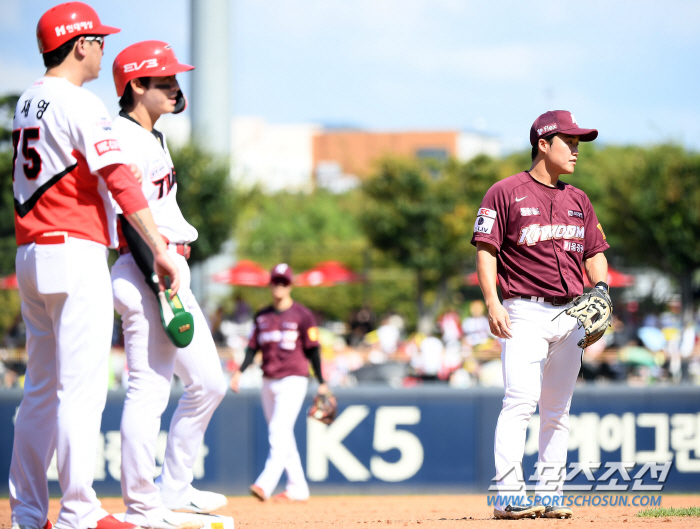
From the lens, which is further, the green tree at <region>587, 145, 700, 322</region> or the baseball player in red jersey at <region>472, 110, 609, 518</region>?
the green tree at <region>587, 145, 700, 322</region>

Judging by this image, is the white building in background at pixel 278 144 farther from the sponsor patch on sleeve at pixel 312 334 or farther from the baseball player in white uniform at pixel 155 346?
the baseball player in white uniform at pixel 155 346

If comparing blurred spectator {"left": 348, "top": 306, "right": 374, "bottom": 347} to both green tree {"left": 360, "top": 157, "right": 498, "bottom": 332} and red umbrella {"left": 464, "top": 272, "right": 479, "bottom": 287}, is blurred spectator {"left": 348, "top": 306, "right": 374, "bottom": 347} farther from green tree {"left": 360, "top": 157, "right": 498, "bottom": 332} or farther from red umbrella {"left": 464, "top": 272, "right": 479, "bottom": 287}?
red umbrella {"left": 464, "top": 272, "right": 479, "bottom": 287}

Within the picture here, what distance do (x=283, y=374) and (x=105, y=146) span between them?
497 centimetres

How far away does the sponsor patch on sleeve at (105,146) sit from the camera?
11.6ft

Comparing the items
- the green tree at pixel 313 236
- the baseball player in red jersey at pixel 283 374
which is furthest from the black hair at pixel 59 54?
the green tree at pixel 313 236

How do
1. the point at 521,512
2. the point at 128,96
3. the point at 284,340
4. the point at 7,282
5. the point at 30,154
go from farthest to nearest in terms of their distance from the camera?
1. the point at 7,282
2. the point at 284,340
3. the point at 521,512
4. the point at 128,96
5. the point at 30,154

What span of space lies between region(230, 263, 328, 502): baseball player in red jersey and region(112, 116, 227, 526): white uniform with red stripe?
3.80 m

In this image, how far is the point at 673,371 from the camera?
1394 cm

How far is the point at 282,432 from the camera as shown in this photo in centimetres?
815

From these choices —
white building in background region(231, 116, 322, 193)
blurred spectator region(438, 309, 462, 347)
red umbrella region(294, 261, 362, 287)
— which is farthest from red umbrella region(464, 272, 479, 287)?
white building in background region(231, 116, 322, 193)

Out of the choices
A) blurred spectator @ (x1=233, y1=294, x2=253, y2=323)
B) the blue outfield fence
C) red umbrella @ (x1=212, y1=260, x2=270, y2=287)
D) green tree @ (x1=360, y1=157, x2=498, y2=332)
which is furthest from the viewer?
green tree @ (x1=360, y1=157, x2=498, y2=332)

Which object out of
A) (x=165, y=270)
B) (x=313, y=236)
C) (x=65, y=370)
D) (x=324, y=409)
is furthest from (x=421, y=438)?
(x=313, y=236)

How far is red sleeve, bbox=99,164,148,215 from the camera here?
3.57m

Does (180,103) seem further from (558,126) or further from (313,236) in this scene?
(313,236)
